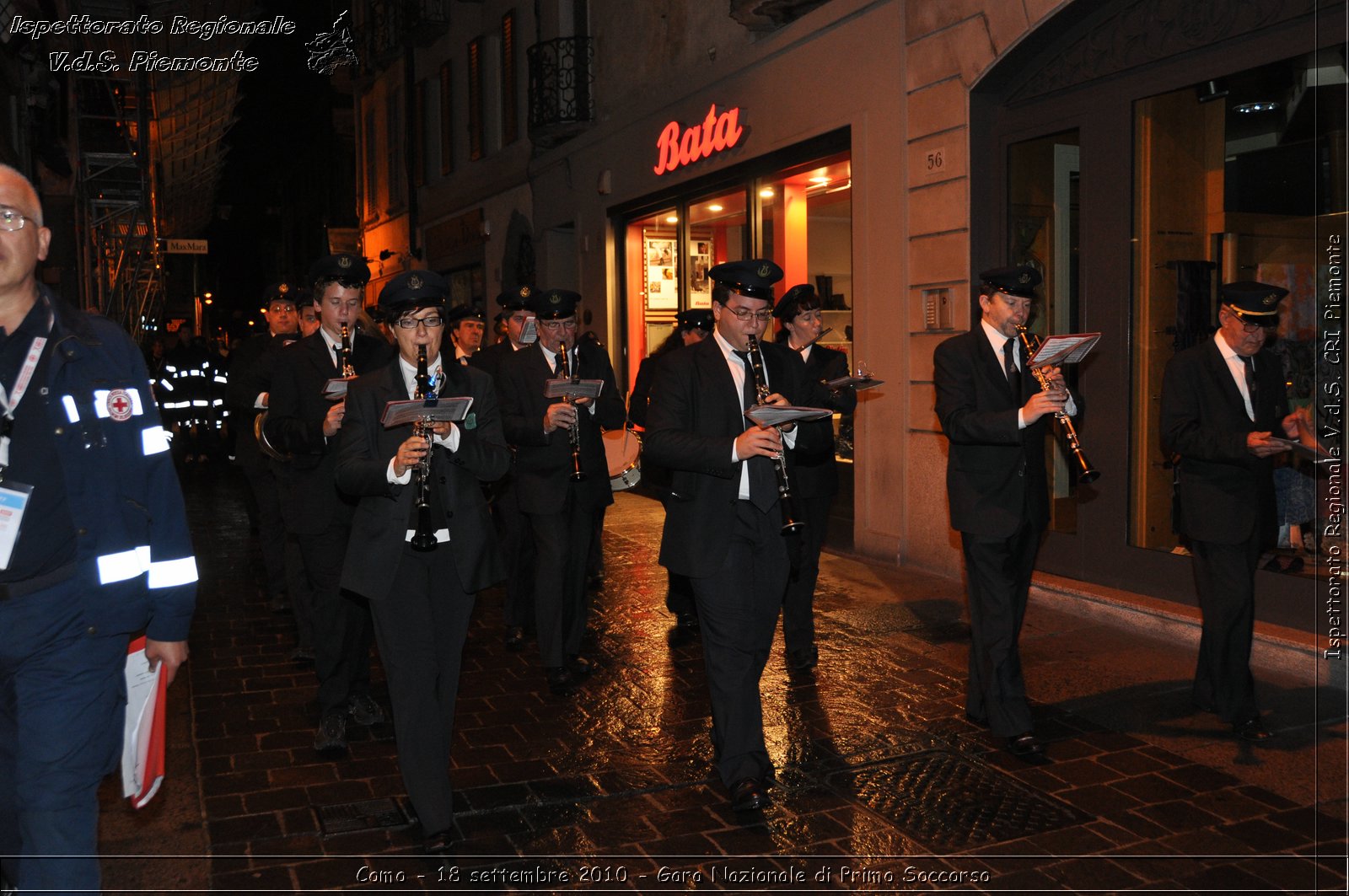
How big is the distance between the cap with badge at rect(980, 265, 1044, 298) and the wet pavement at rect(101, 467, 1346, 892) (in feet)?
7.25

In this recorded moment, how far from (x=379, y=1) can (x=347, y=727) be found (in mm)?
24698

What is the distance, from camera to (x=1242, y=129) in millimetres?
7547

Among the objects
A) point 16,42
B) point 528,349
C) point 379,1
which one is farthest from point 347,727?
point 379,1

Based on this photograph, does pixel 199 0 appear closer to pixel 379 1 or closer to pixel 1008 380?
pixel 379 1

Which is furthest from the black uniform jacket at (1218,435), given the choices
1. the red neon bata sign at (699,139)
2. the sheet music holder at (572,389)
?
the red neon bata sign at (699,139)

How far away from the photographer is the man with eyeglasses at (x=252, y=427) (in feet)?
27.0

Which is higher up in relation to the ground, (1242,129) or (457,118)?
(457,118)

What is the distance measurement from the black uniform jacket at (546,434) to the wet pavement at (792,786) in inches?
44.6

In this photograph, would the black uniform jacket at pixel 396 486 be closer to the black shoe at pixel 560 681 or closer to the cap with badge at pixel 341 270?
the cap with badge at pixel 341 270

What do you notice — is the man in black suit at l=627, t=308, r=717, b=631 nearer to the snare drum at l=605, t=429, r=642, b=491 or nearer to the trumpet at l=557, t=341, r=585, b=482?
the snare drum at l=605, t=429, r=642, b=491

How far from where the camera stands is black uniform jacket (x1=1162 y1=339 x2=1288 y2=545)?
18.5 ft

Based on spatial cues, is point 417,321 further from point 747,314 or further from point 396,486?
point 747,314

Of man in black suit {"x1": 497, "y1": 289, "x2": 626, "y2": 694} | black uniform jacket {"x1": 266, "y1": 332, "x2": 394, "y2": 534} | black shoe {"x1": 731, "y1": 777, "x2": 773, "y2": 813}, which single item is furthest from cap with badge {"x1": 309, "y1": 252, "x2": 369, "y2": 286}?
black shoe {"x1": 731, "y1": 777, "x2": 773, "y2": 813}

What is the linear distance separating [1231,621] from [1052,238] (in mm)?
4193
